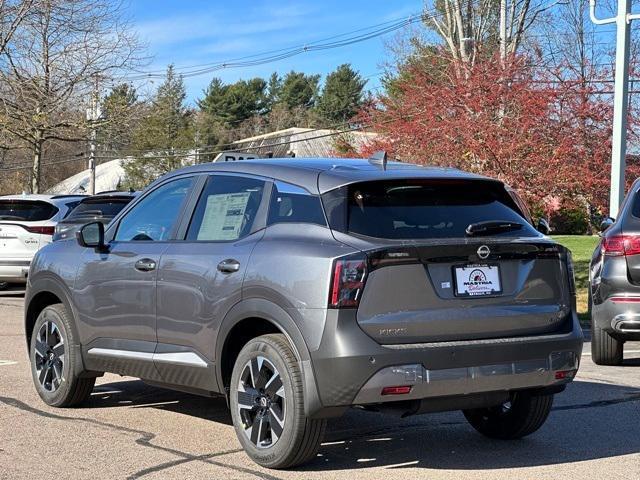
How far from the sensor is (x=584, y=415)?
7.64m

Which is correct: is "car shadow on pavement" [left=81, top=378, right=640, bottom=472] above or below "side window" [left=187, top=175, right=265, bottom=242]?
below

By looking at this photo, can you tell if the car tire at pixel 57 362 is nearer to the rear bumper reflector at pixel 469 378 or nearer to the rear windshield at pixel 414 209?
the rear windshield at pixel 414 209

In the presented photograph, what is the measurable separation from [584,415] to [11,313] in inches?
384

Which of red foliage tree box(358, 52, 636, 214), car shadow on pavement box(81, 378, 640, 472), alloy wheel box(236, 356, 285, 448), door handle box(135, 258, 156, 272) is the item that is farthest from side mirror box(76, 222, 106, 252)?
red foliage tree box(358, 52, 636, 214)

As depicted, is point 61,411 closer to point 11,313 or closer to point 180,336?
point 180,336

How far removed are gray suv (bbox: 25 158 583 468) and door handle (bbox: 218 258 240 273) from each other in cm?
1

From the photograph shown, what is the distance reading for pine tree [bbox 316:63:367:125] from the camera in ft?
295

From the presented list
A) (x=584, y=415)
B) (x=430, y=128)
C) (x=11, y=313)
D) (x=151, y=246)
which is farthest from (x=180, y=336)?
(x=430, y=128)

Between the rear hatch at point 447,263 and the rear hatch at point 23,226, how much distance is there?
40.6 feet

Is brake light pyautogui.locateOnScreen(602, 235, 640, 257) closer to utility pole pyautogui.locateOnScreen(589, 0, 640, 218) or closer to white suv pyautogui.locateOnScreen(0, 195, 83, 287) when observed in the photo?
utility pole pyautogui.locateOnScreen(589, 0, 640, 218)

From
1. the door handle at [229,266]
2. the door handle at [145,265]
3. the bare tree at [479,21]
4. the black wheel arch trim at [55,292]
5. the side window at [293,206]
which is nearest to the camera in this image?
the side window at [293,206]

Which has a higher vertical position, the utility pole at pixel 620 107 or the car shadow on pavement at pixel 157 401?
the utility pole at pixel 620 107

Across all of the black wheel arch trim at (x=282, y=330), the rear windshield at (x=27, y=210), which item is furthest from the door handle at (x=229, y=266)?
the rear windshield at (x=27, y=210)

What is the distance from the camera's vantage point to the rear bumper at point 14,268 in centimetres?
1714
